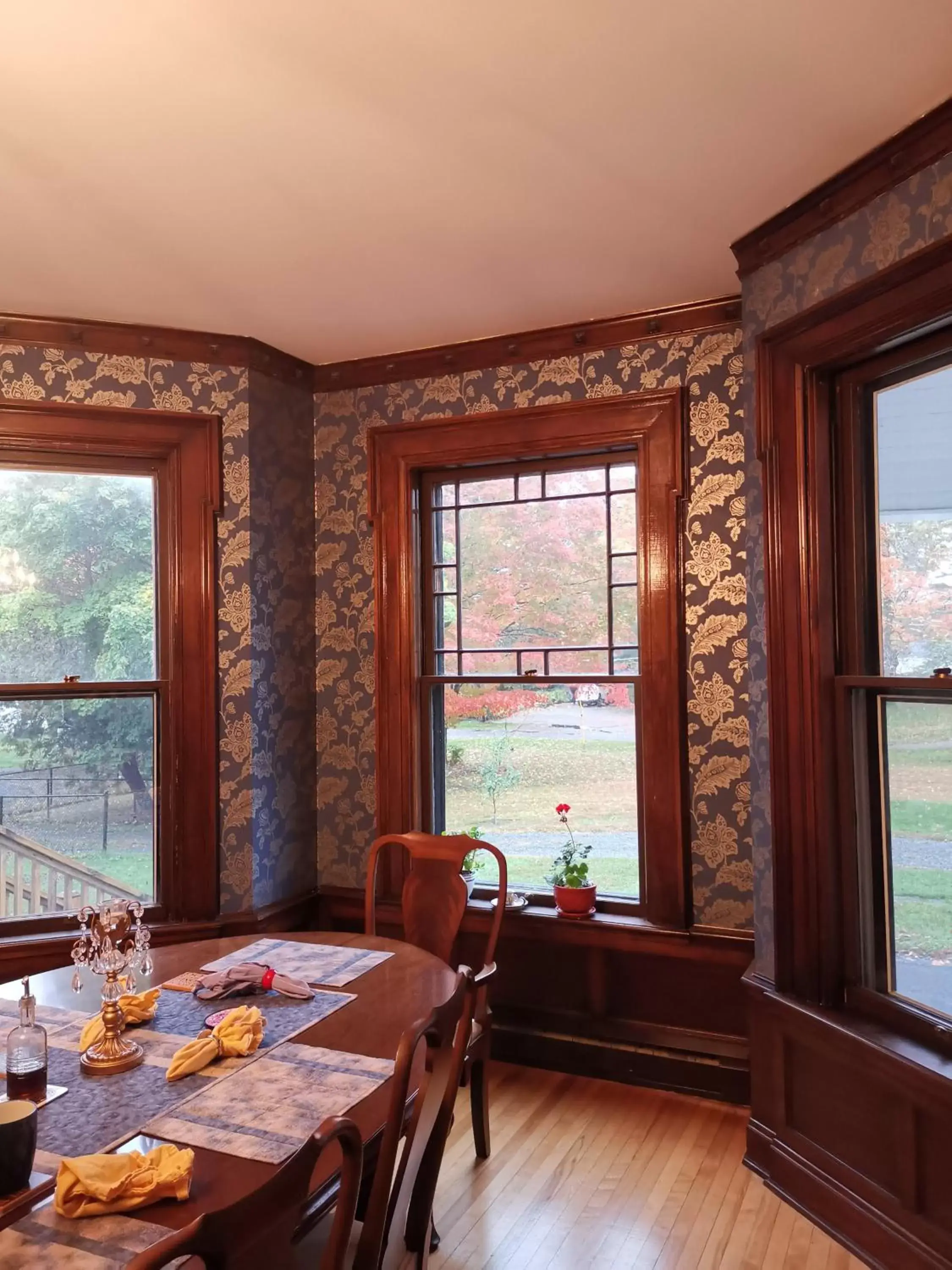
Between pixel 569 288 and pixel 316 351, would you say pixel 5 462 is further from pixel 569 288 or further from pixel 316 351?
pixel 569 288

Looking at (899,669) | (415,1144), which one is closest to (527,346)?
(899,669)

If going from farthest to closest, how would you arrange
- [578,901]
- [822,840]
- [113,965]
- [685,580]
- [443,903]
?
[578,901], [685,580], [443,903], [822,840], [113,965]

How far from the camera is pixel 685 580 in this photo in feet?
10.5

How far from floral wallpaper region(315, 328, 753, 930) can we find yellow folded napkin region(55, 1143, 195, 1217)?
217cm

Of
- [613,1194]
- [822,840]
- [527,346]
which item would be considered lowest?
[613,1194]

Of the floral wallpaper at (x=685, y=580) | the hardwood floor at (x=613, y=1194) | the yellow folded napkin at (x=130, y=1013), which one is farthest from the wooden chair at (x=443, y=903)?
the yellow folded napkin at (x=130, y=1013)

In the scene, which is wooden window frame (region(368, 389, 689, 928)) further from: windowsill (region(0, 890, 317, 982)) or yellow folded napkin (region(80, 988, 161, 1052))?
yellow folded napkin (region(80, 988, 161, 1052))

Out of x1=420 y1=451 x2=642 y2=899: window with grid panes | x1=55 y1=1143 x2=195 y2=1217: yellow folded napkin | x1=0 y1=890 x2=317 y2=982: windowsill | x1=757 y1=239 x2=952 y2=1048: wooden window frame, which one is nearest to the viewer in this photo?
x1=55 y1=1143 x2=195 y2=1217: yellow folded napkin

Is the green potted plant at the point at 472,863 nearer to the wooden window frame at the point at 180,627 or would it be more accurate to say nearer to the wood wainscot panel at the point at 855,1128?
the wooden window frame at the point at 180,627

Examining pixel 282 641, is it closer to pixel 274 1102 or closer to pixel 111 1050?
pixel 111 1050

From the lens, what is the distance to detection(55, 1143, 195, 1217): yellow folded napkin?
1.29 m

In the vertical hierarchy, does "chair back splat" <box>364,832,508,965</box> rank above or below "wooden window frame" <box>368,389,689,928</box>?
below

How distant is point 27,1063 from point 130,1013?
377 mm

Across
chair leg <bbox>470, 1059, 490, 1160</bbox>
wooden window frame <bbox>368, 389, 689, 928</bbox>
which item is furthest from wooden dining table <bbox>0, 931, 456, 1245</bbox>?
wooden window frame <bbox>368, 389, 689, 928</bbox>
